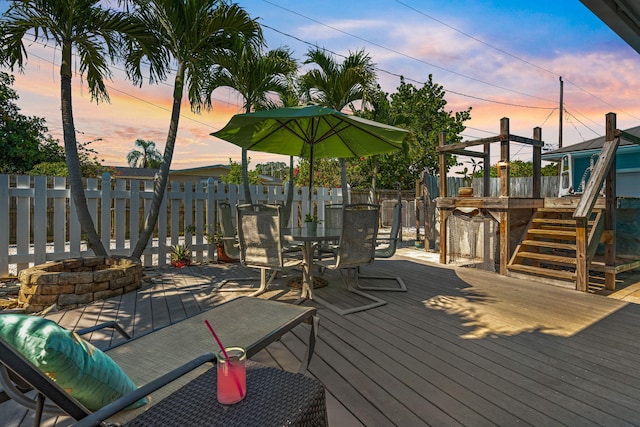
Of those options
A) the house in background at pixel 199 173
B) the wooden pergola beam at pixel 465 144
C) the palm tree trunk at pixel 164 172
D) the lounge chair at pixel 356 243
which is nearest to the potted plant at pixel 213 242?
the palm tree trunk at pixel 164 172

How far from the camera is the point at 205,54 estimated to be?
5180 millimetres

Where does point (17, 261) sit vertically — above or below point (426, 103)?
below

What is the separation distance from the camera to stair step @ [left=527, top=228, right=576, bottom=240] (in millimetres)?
4648

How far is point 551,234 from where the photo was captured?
193 inches

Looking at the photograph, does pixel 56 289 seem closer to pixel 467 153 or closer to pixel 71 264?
pixel 71 264

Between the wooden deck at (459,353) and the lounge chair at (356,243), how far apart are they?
200 mm

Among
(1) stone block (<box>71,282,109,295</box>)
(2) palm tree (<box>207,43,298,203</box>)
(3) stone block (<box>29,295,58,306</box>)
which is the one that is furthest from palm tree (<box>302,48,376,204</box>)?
(3) stone block (<box>29,295,58,306</box>)

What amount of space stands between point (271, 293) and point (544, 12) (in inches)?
504

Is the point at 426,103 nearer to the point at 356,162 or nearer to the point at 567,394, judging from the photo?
the point at 356,162

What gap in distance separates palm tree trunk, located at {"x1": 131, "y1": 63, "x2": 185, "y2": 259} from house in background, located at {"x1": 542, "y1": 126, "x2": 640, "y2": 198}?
10198mm

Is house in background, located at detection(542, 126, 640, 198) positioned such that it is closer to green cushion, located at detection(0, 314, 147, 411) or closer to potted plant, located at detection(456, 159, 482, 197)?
potted plant, located at detection(456, 159, 482, 197)

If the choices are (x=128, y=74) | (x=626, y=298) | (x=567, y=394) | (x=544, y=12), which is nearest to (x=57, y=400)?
(x=567, y=394)

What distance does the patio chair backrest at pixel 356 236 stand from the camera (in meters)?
3.43

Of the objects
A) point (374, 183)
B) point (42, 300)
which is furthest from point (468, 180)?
point (42, 300)
